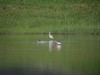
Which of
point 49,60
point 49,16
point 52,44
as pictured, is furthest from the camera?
point 49,16

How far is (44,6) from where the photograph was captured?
95438 mm

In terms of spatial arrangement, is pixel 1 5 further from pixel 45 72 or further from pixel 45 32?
pixel 45 72

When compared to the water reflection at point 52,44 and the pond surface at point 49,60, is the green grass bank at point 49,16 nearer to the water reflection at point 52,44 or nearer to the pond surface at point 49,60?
the water reflection at point 52,44

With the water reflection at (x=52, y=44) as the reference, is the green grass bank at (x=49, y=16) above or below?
above

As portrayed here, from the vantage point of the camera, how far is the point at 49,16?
8969 cm

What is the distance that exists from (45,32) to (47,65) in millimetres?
42938

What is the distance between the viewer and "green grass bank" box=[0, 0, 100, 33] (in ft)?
263

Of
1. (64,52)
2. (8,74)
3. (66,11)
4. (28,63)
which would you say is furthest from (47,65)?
(66,11)

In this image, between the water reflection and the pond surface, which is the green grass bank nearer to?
the water reflection

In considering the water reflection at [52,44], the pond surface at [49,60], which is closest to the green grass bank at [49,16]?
the water reflection at [52,44]

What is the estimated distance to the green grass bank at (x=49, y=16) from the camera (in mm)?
80125

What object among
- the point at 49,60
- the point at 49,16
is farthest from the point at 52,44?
the point at 49,16

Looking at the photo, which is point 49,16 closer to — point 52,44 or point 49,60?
point 52,44

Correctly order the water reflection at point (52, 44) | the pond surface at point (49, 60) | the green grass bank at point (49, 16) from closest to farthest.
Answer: the pond surface at point (49, 60), the water reflection at point (52, 44), the green grass bank at point (49, 16)
